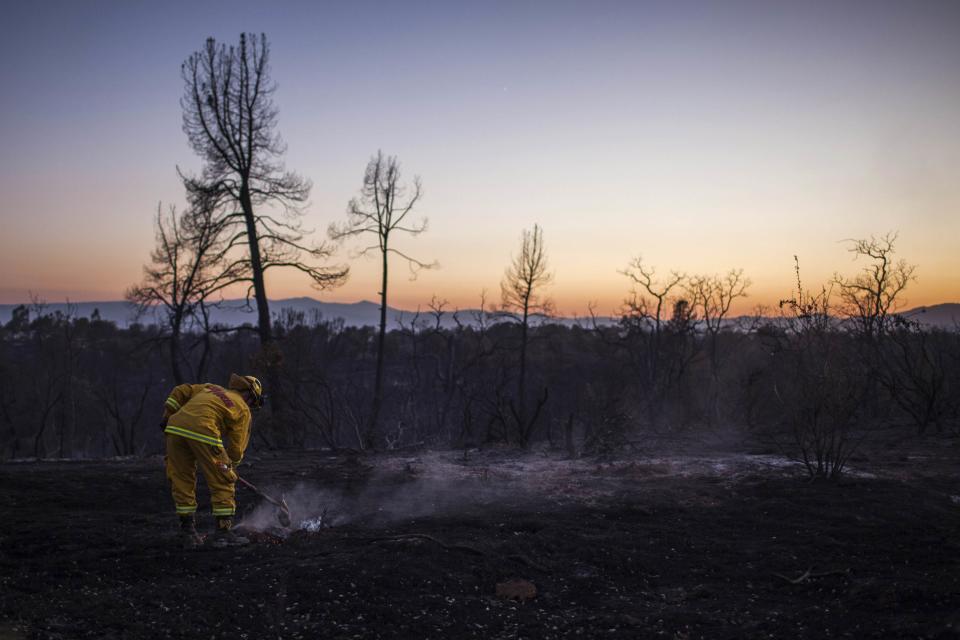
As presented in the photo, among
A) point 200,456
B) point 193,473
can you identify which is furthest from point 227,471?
point 193,473

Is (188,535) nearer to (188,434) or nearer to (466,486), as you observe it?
(188,434)

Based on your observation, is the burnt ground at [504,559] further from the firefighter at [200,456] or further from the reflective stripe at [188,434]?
the reflective stripe at [188,434]

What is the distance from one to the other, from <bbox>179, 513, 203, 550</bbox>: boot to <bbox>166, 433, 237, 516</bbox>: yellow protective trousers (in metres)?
0.08

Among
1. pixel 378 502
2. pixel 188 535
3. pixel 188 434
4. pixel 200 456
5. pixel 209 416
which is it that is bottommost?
pixel 378 502

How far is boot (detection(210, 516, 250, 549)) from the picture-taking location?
6.83 m

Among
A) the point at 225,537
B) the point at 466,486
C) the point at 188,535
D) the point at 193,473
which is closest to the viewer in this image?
the point at 188,535

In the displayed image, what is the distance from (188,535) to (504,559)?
3329 mm

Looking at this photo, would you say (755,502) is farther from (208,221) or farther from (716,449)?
(208,221)

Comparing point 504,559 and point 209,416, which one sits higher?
point 209,416

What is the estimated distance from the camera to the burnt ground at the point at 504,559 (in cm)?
498

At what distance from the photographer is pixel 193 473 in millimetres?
7070

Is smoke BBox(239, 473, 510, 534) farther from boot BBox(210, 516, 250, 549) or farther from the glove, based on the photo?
the glove

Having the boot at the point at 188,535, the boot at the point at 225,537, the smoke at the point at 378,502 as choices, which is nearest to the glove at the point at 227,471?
the boot at the point at 225,537

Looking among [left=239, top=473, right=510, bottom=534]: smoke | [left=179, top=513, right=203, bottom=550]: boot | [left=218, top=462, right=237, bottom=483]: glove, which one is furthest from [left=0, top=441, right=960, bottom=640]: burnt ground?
[left=218, top=462, right=237, bottom=483]: glove
